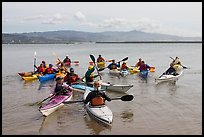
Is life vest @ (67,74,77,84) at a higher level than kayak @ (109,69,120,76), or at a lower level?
higher

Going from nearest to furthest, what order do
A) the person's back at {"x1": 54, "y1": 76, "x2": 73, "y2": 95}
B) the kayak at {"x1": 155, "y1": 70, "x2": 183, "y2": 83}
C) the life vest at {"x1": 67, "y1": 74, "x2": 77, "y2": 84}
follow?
the person's back at {"x1": 54, "y1": 76, "x2": 73, "y2": 95} < the life vest at {"x1": 67, "y1": 74, "x2": 77, "y2": 84} < the kayak at {"x1": 155, "y1": 70, "x2": 183, "y2": 83}

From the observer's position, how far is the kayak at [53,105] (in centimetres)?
1031

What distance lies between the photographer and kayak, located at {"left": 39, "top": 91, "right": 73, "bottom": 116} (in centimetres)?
1031

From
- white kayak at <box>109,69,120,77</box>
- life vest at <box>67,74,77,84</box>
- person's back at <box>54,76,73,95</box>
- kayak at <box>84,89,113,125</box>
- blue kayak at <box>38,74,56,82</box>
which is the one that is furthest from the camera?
white kayak at <box>109,69,120,77</box>

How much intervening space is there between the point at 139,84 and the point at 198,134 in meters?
9.37

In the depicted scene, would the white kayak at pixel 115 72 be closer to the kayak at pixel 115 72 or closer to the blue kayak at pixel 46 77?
the kayak at pixel 115 72

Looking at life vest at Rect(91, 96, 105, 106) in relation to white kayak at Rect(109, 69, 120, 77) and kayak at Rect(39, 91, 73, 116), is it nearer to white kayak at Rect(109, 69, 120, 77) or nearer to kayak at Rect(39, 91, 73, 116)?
kayak at Rect(39, 91, 73, 116)

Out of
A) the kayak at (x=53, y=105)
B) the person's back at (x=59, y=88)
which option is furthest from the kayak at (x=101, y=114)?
the person's back at (x=59, y=88)

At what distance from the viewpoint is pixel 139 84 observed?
59.3 ft

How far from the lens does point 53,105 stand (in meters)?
10.7

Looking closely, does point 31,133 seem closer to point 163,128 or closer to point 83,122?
point 83,122

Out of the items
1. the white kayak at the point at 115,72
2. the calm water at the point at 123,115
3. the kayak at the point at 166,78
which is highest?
the kayak at the point at 166,78

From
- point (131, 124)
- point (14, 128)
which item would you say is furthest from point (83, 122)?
point (14, 128)

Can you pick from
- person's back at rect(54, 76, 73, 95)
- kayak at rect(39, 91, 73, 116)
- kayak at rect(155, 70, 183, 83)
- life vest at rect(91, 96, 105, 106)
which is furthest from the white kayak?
life vest at rect(91, 96, 105, 106)
